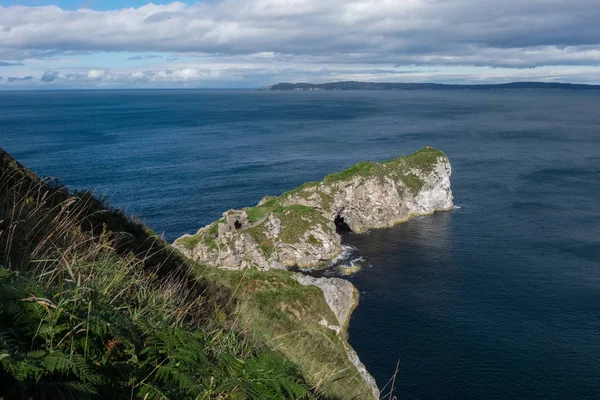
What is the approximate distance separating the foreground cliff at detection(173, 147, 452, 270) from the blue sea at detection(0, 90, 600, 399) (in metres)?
4.93

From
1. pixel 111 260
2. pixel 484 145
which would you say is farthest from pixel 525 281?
pixel 484 145

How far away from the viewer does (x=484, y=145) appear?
152m

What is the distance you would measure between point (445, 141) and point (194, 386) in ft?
536

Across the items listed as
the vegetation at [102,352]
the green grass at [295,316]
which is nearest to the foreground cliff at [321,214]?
the green grass at [295,316]

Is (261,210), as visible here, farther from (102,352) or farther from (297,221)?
(102,352)

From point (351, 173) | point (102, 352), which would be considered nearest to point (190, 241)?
point (351, 173)

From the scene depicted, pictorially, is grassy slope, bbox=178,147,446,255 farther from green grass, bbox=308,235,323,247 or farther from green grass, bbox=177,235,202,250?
green grass, bbox=308,235,323,247

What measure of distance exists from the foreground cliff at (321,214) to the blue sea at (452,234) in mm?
4934

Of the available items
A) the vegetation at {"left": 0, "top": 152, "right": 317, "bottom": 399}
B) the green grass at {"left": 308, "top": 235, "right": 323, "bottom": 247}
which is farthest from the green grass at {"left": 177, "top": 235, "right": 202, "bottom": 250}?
the vegetation at {"left": 0, "top": 152, "right": 317, "bottom": 399}

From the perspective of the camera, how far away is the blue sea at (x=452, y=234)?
4622 centimetres

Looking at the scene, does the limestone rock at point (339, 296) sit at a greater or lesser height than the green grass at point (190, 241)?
lesser

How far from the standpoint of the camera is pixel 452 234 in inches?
3219

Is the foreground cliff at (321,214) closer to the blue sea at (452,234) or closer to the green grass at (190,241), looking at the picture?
the green grass at (190,241)

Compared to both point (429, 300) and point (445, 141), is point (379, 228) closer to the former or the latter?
point (429, 300)
